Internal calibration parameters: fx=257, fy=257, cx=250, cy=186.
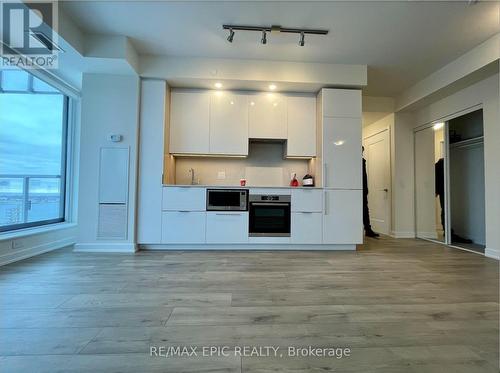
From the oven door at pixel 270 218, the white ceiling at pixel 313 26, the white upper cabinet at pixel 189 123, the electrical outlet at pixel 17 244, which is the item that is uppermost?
the white ceiling at pixel 313 26

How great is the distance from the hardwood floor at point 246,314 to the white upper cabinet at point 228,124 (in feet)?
5.86

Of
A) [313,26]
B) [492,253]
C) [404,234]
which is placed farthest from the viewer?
[404,234]

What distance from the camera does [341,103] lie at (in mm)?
3816

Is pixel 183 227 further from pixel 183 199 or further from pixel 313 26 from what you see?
pixel 313 26

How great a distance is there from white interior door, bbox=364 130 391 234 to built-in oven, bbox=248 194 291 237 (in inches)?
107

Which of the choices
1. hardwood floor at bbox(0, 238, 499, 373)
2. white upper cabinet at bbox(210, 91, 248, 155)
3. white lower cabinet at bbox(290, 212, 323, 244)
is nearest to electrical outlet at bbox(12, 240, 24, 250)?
hardwood floor at bbox(0, 238, 499, 373)

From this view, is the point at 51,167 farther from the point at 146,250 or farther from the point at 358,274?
the point at 358,274

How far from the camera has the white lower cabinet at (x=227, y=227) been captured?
3.67 m

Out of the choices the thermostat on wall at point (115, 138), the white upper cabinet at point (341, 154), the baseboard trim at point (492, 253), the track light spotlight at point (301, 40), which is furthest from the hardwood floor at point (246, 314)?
the track light spotlight at point (301, 40)

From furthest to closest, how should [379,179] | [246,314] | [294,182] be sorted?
[379,179]
[294,182]
[246,314]

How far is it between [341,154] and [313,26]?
1.73 m

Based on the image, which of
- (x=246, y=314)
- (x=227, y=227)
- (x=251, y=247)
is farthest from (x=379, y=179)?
(x=246, y=314)

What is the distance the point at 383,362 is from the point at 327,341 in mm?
276

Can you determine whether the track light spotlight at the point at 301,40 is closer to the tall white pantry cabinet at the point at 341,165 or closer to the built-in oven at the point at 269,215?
the tall white pantry cabinet at the point at 341,165
